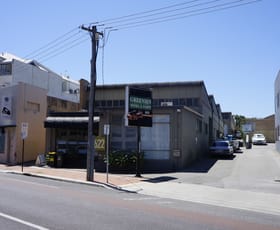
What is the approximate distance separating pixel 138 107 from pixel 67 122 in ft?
27.0

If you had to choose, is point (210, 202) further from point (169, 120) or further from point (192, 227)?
point (169, 120)

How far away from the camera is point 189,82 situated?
43906mm

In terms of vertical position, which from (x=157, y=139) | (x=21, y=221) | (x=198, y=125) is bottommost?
(x=21, y=221)

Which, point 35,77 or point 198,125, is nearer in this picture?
point 198,125

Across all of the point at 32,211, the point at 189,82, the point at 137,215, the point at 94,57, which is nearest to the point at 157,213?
the point at 137,215

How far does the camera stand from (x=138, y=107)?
23.3m

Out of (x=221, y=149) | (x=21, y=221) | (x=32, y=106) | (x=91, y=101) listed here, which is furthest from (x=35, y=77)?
(x=21, y=221)

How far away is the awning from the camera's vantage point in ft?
96.4

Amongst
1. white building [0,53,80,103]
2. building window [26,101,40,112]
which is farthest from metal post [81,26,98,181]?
white building [0,53,80,103]

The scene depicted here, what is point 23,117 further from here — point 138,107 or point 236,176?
point 236,176

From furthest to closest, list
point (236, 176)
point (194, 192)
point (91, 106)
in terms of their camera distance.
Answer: point (236, 176) < point (91, 106) < point (194, 192)

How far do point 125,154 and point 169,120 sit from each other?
11.9 feet

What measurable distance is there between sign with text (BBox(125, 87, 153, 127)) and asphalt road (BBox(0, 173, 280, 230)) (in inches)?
364

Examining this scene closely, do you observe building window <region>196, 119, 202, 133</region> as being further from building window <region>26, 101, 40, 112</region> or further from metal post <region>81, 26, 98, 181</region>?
metal post <region>81, 26, 98, 181</region>
